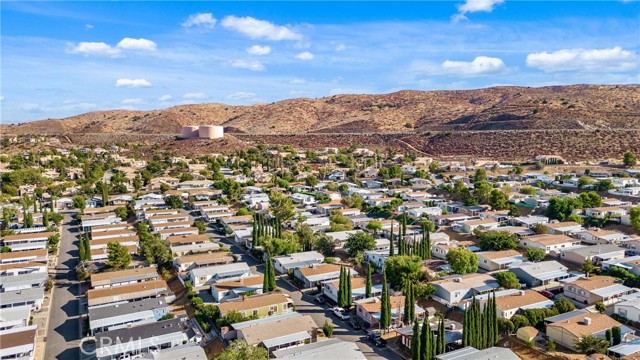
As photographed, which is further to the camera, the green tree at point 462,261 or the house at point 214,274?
the house at point 214,274

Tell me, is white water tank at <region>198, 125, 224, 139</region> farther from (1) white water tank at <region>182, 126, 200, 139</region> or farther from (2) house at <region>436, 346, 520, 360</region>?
(2) house at <region>436, 346, 520, 360</region>

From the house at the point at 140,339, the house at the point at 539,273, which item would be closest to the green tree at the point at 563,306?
the house at the point at 539,273

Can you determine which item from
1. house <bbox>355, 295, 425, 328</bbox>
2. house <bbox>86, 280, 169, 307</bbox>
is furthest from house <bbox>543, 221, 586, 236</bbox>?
house <bbox>86, 280, 169, 307</bbox>

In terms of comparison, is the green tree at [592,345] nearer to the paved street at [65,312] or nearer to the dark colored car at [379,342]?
the dark colored car at [379,342]

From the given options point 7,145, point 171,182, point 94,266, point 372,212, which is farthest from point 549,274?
point 7,145

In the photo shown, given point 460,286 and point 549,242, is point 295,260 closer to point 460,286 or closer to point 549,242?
point 460,286
